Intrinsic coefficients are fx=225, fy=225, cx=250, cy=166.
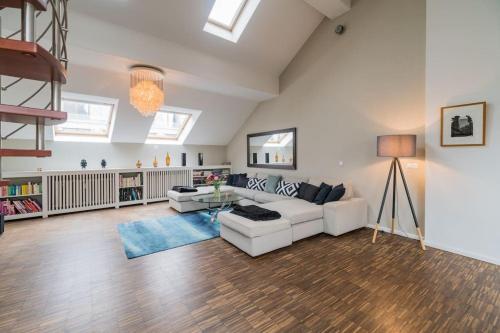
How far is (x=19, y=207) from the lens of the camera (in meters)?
4.43

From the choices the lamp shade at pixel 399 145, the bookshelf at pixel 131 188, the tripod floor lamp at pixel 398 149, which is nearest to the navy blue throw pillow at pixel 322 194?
the tripod floor lamp at pixel 398 149

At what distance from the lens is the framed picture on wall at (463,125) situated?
2.71 meters

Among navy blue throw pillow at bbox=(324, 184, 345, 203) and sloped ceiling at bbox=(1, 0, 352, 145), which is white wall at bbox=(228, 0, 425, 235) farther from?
sloped ceiling at bbox=(1, 0, 352, 145)

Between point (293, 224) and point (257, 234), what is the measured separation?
0.71m

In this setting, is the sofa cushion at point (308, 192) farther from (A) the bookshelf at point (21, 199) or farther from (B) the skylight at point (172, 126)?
(A) the bookshelf at point (21, 199)

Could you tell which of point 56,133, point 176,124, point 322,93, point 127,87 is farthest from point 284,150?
point 56,133

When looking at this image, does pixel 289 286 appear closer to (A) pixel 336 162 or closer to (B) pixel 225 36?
(A) pixel 336 162

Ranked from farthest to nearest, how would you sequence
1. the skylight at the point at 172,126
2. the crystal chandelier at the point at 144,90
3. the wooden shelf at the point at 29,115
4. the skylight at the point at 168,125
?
the skylight at the point at 168,125, the skylight at the point at 172,126, the crystal chandelier at the point at 144,90, the wooden shelf at the point at 29,115

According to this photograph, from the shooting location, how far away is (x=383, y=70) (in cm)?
368

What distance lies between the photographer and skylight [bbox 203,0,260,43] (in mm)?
3922

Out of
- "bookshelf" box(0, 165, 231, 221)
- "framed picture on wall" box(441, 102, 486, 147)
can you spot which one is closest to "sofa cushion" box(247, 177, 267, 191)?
"bookshelf" box(0, 165, 231, 221)

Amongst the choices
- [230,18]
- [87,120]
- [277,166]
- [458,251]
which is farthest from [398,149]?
[87,120]

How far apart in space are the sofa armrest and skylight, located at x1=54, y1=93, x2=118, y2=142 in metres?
4.85

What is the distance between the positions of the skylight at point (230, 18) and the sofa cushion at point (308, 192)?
308 centimetres
